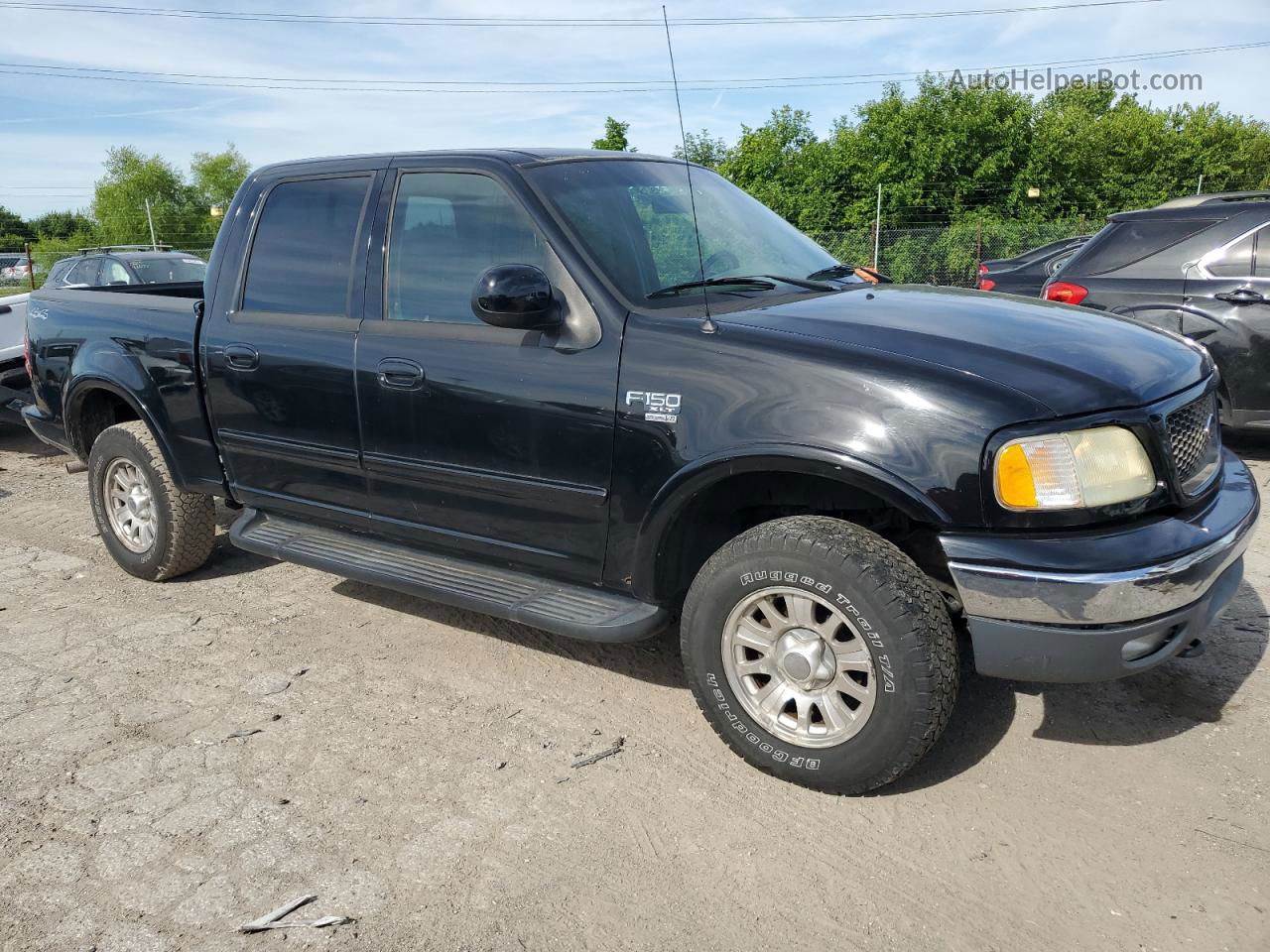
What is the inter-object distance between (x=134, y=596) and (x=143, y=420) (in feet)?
2.95

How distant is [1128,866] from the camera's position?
2816 millimetres

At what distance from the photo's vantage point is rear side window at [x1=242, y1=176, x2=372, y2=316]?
4.23m

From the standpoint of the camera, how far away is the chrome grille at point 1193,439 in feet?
10.2

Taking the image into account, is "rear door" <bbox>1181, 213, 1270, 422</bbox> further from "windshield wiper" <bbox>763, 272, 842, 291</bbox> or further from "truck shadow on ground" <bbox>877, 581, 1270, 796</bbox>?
"windshield wiper" <bbox>763, 272, 842, 291</bbox>

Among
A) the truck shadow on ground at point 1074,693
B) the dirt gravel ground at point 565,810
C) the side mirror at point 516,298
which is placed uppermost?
the side mirror at point 516,298

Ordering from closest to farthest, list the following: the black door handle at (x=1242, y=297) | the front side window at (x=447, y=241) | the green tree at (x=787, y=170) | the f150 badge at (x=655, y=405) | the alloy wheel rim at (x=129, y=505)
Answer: the f150 badge at (x=655, y=405) → the front side window at (x=447, y=241) → the alloy wheel rim at (x=129, y=505) → the black door handle at (x=1242, y=297) → the green tree at (x=787, y=170)

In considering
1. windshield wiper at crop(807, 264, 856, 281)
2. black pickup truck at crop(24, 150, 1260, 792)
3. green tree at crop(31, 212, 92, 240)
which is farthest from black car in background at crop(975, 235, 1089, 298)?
green tree at crop(31, 212, 92, 240)

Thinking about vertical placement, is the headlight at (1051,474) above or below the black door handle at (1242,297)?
below

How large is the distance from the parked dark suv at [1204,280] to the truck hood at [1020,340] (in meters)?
3.60

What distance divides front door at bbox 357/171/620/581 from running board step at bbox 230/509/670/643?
7 cm

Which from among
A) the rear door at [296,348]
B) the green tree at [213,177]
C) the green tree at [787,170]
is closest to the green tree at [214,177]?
the green tree at [213,177]

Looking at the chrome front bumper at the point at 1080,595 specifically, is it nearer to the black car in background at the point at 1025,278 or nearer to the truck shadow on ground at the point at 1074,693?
the truck shadow on ground at the point at 1074,693

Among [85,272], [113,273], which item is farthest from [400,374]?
[85,272]

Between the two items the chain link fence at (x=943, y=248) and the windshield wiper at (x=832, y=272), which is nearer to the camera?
the windshield wiper at (x=832, y=272)
